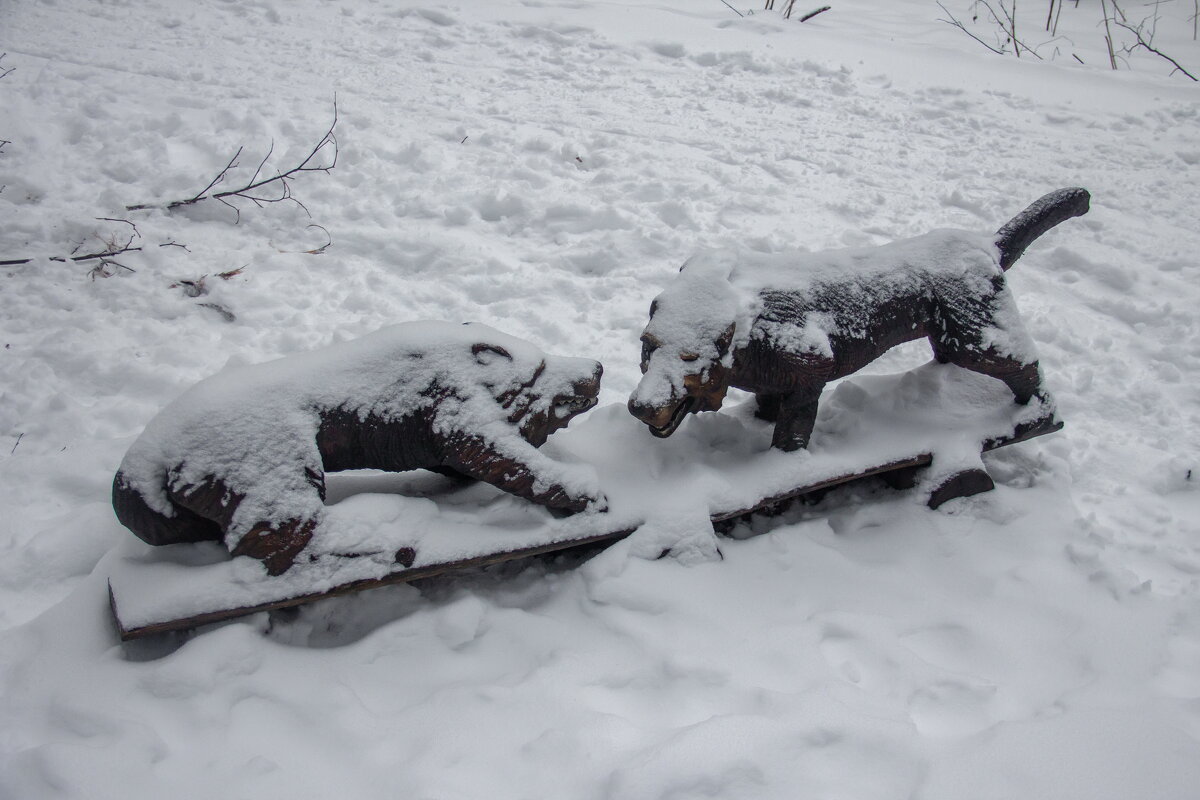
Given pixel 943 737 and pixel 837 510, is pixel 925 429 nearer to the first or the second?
pixel 837 510

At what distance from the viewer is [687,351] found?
220 cm

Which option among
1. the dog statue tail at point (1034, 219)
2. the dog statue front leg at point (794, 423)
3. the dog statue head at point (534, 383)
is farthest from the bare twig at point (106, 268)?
the dog statue tail at point (1034, 219)

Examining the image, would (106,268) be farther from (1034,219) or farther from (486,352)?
(1034,219)

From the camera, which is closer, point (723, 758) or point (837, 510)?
point (723, 758)

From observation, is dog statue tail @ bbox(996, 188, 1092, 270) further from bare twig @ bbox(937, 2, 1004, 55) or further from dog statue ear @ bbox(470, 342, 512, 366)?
bare twig @ bbox(937, 2, 1004, 55)

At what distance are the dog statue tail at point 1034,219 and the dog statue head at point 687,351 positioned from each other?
42.3 inches

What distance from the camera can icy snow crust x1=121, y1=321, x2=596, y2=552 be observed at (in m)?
1.89

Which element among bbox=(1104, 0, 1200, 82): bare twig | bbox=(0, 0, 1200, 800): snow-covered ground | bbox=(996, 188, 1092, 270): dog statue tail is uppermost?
bbox=(1104, 0, 1200, 82): bare twig

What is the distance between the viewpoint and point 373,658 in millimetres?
2000

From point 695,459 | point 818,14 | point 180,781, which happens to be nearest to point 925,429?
point 695,459

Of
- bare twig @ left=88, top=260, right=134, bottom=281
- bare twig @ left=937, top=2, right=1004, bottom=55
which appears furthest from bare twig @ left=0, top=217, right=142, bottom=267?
bare twig @ left=937, top=2, right=1004, bottom=55

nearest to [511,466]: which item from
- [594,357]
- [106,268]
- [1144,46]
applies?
[594,357]

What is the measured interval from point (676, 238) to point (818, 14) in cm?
432

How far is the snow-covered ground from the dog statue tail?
689 mm
